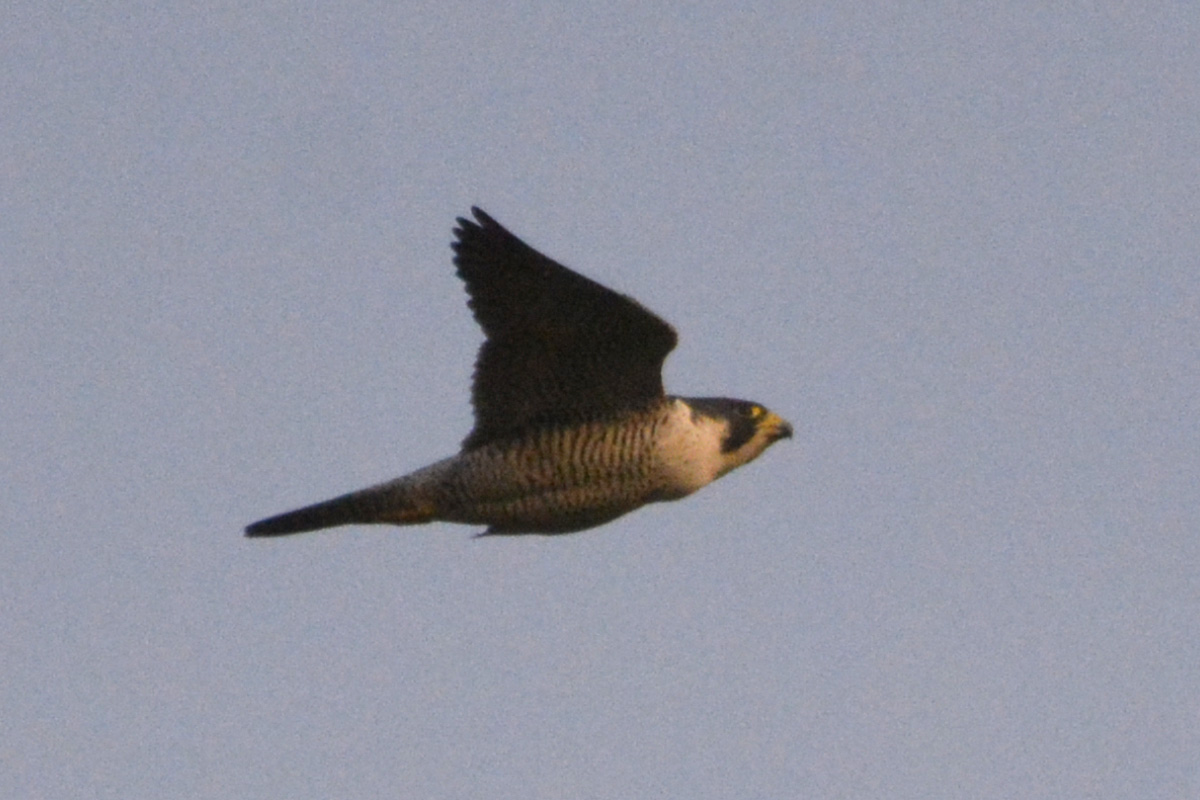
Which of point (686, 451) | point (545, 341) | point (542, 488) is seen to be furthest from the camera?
point (686, 451)

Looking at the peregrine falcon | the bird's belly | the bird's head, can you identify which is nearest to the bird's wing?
the peregrine falcon

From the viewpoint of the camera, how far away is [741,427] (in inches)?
519

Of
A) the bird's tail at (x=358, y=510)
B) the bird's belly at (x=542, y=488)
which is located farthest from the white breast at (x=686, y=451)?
the bird's tail at (x=358, y=510)

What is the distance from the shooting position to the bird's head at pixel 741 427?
13.1 metres

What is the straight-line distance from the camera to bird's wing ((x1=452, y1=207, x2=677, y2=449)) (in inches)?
479

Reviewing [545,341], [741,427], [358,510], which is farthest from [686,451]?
[358,510]

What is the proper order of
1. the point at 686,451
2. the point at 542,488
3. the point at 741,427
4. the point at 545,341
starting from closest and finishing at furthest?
the point at 545,341 → the point at 542,488 → the point at 686,451 → the point at 741,427

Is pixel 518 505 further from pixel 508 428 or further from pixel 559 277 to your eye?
pixel 559 277

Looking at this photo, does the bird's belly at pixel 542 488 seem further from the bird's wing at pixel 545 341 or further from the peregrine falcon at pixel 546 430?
the bird's wing at pixel 545 341

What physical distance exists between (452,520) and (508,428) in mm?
642

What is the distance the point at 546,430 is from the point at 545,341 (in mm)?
556

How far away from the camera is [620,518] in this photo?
12898mm

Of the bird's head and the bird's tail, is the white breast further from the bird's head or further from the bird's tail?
the bird's tail

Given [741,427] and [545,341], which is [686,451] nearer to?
[741,427]
